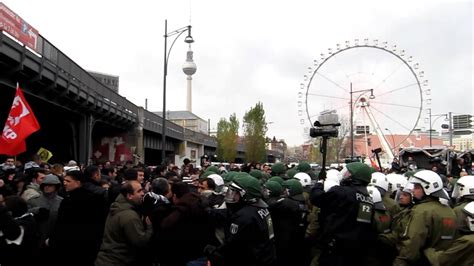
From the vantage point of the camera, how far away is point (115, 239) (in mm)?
5137

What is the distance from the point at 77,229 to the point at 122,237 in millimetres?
788

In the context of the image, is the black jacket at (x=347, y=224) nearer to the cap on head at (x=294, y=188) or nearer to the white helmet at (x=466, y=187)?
the white helmet at (x=466, y=187)

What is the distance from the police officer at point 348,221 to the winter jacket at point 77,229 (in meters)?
2.75

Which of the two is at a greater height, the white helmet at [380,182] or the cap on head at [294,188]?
the white helmet at [380,182]

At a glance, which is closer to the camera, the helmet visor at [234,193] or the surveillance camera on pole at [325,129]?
the helmet visor at [234,193]

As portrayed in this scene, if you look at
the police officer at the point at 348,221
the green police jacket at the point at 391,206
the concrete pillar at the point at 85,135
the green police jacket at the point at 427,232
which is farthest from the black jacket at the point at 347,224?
the concrete pillar at the point at 85,135

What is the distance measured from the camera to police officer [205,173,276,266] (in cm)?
487

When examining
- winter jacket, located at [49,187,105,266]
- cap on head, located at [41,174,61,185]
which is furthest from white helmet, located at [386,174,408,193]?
cap on head, located at [41,174,61,185]

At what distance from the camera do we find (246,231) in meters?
4.84

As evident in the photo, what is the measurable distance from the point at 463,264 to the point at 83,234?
163 inches

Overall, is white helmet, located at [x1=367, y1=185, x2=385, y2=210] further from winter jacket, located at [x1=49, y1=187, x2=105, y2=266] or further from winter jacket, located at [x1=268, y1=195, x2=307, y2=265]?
winter jacket, located at [x1=49, y1=187, x2=105, y2=266]

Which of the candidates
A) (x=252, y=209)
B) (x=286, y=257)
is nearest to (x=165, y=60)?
(x=286, y=257)

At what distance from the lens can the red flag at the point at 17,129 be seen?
9.59 meters

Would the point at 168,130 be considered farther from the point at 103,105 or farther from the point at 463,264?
the point at 463,264
